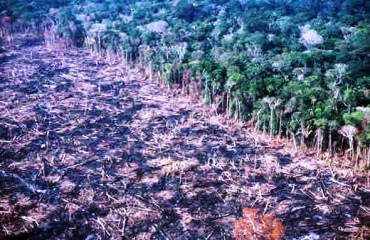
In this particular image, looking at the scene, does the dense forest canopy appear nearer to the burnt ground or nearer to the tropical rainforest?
the tropical rainforest

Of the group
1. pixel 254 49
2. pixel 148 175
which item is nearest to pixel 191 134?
pixel 148 175

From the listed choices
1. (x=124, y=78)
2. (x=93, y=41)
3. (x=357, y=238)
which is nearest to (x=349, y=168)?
(x=357, y=238)

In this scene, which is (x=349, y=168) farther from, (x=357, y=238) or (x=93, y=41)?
(x=93, y=41)

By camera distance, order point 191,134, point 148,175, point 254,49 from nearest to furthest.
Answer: point 148,175, point 191,134, point 254,49

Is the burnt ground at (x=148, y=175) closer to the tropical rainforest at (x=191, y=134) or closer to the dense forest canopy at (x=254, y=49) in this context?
the tropical rainforest at (x=191, y=134)

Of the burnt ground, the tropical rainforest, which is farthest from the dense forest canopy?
the burnt ground

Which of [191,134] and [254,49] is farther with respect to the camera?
[254,49]

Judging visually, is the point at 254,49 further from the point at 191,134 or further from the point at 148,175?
the point at 148,175
